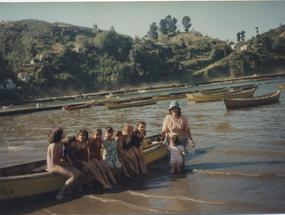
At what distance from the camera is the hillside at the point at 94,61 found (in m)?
47.7

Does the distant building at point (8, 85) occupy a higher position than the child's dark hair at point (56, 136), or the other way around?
the distant building at point (8, 85)

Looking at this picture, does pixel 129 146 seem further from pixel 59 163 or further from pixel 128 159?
pixel 59 163

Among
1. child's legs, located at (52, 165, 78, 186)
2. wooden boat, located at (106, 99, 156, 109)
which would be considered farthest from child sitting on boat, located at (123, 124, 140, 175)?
wooden boat, located at (106, 99, 156, 109)

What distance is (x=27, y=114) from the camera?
32969 mm

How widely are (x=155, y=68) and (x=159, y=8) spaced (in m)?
43.9

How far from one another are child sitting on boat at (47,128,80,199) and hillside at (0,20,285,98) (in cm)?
3704

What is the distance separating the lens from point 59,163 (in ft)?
25.1

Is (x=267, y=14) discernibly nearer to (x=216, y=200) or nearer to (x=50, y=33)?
(x=216, y=200)

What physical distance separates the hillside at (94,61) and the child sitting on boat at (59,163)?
37.0 m

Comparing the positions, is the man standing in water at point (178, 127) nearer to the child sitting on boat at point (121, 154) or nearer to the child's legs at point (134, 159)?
the child's legs at point (134, 159)

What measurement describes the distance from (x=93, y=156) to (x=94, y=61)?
160 ft

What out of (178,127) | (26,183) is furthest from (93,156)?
(178,127)

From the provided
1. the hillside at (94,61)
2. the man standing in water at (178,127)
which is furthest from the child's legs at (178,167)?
the hillside at (94,61)

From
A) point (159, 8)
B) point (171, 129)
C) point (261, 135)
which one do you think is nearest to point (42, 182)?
point (171, 129)
